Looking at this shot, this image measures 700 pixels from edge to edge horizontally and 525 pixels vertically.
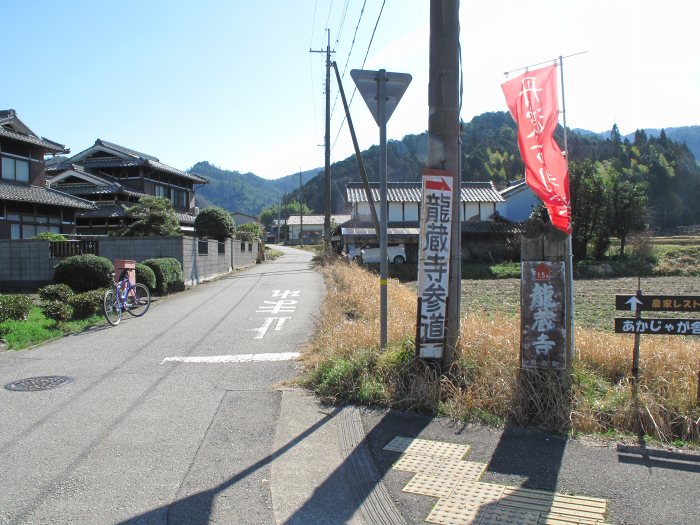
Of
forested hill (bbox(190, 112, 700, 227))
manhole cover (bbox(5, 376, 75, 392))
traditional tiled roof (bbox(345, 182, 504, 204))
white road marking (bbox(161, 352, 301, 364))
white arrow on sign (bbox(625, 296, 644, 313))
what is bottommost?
white road marking (bbox(161, 352, 301, 364))

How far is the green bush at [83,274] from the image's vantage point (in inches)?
537

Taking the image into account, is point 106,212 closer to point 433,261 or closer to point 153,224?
point 153,224

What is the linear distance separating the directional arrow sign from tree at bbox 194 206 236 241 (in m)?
22.9

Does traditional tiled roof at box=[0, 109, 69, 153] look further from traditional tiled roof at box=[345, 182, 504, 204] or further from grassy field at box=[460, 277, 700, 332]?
grassy field at box=[460, 277, 700, 332]

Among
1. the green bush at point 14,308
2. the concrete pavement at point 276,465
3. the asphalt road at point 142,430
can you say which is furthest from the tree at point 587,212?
the concrete pavement at point 276,465

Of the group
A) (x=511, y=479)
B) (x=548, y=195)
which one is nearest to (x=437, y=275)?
(x=548, y=195)

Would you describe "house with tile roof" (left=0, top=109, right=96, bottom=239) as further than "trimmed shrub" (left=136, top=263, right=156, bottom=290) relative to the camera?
Yes

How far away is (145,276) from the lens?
13.8 metres

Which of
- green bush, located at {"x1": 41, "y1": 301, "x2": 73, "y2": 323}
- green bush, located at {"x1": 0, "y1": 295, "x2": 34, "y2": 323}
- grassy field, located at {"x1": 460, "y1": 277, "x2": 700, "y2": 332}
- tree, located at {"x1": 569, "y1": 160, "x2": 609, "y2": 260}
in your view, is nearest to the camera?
green bush, located at {"x1": 0, "y1": 295, "x2": 34, "y2": 323}

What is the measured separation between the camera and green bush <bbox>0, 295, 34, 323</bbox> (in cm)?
913

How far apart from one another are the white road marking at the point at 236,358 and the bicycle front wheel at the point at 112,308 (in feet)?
10.8

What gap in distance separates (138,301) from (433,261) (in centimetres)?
862

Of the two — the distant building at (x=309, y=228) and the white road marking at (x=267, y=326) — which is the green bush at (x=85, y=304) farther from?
the distant building at (x=309, y=228)

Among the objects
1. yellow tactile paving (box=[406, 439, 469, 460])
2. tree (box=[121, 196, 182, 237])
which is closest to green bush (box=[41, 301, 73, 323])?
yellow tactile paving (box=[406, 439, 469, 460])
